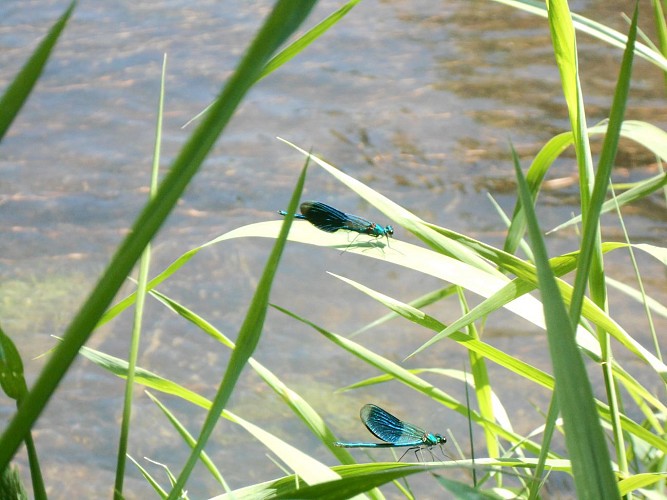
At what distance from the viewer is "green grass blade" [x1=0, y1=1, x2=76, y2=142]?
1.32 ft

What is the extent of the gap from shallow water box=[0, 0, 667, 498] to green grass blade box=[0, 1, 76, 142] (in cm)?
206

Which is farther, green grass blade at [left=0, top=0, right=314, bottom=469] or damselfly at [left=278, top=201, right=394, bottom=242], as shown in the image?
damselfly at [left=278, top=201, right=394, bottom=242]

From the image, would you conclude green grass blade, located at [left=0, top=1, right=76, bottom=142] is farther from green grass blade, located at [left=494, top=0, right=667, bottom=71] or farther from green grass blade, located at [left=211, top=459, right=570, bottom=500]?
green grass blade, located at [left=494, top=0, right=667, bottom=71]

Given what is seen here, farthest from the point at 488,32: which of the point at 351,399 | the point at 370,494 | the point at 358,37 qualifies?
the point at 370,494

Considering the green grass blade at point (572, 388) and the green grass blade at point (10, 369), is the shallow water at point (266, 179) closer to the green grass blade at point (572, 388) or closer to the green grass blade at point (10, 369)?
the green grass blade at point (10, 369)

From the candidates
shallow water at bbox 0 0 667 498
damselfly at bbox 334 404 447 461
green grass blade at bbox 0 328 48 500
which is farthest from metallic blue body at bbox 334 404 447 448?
shallow water at bbox 0 0 667 498

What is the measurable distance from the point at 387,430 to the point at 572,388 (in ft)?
1.74

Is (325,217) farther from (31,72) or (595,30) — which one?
(31,72)

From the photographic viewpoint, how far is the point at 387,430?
0.96 m

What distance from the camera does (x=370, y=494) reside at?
97 cm

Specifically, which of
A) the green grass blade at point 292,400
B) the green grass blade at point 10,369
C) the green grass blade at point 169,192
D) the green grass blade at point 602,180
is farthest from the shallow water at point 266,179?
the green grass blade at point 169,192

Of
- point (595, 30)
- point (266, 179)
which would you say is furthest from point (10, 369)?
point (266, 179)

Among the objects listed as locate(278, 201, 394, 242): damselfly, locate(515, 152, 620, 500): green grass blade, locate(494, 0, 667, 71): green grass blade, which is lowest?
locate(278, 201, 394, 242): damselfly

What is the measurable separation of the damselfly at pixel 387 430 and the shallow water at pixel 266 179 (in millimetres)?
1486
